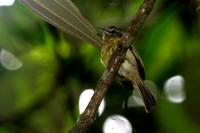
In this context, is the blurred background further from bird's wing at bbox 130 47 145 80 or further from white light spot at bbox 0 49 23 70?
bird's wing at bbox 130 47 145 80

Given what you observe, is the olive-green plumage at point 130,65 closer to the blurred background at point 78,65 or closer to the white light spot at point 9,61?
the blurred background at point 78,65

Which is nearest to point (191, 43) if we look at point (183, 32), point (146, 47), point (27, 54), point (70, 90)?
point (183, 32)

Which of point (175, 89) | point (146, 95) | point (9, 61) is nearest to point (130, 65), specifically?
point (146, 95)

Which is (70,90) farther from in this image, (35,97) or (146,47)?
(146,47)

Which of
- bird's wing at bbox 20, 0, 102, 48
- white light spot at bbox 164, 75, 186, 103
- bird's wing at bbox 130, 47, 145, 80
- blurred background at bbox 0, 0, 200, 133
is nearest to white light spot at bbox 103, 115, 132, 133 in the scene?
blurred background at bbox 0, 0, 200, 133

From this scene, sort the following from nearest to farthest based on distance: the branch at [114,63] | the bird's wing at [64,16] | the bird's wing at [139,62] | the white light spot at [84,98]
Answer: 1. the branch at [114,63]
2. the bird's wing at [64,16]
3. the bird's wing at [139,62]
4. the white light spot at [84,98]

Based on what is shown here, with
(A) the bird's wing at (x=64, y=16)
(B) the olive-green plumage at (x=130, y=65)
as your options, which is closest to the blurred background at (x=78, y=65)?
(B) the olive-green plumage at (x=130, y=65)
